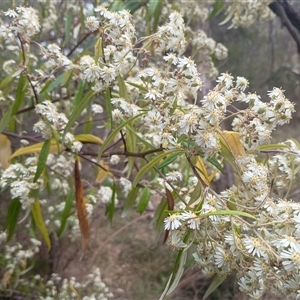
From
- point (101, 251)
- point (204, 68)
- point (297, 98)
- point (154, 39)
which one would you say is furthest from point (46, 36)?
point (297, 98)

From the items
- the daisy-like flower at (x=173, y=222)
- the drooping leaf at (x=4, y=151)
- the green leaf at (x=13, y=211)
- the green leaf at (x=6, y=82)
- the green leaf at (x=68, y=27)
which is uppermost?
the green leaf at (x=68, y=27)

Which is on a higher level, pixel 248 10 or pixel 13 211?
pixel 248 10

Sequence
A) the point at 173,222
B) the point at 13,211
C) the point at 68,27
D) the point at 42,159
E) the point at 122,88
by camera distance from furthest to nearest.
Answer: the point at 68,27
the point at 13,211
the point at 42,159
the point at 122,88
the point at 173,222

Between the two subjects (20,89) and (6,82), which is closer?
(20,89)

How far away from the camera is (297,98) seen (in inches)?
184

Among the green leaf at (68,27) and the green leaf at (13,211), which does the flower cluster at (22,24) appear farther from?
the green leaf at (68,27)

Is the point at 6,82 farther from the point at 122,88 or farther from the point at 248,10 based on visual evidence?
the point at 248,10

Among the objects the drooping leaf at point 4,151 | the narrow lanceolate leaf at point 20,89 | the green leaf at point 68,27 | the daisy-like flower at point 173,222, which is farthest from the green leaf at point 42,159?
the green leaf at point 68,27

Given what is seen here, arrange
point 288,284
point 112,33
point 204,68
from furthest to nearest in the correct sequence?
point 204,68 < point 112,33 < point 288,284

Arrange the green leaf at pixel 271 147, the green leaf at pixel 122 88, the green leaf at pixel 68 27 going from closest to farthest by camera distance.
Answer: the green leaf at pixel 271 147 < the green leaf at pixel 122 88 < the green leaf at pixel 68 27

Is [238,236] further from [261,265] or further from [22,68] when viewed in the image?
[22,68]

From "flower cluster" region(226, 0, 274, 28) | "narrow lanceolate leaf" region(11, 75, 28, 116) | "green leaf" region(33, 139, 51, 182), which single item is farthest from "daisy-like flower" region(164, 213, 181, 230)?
"flower cluster" region(226, 0, 274, 28)

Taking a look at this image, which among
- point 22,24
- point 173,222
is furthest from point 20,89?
point 173,222

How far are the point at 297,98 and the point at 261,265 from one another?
4.35m
